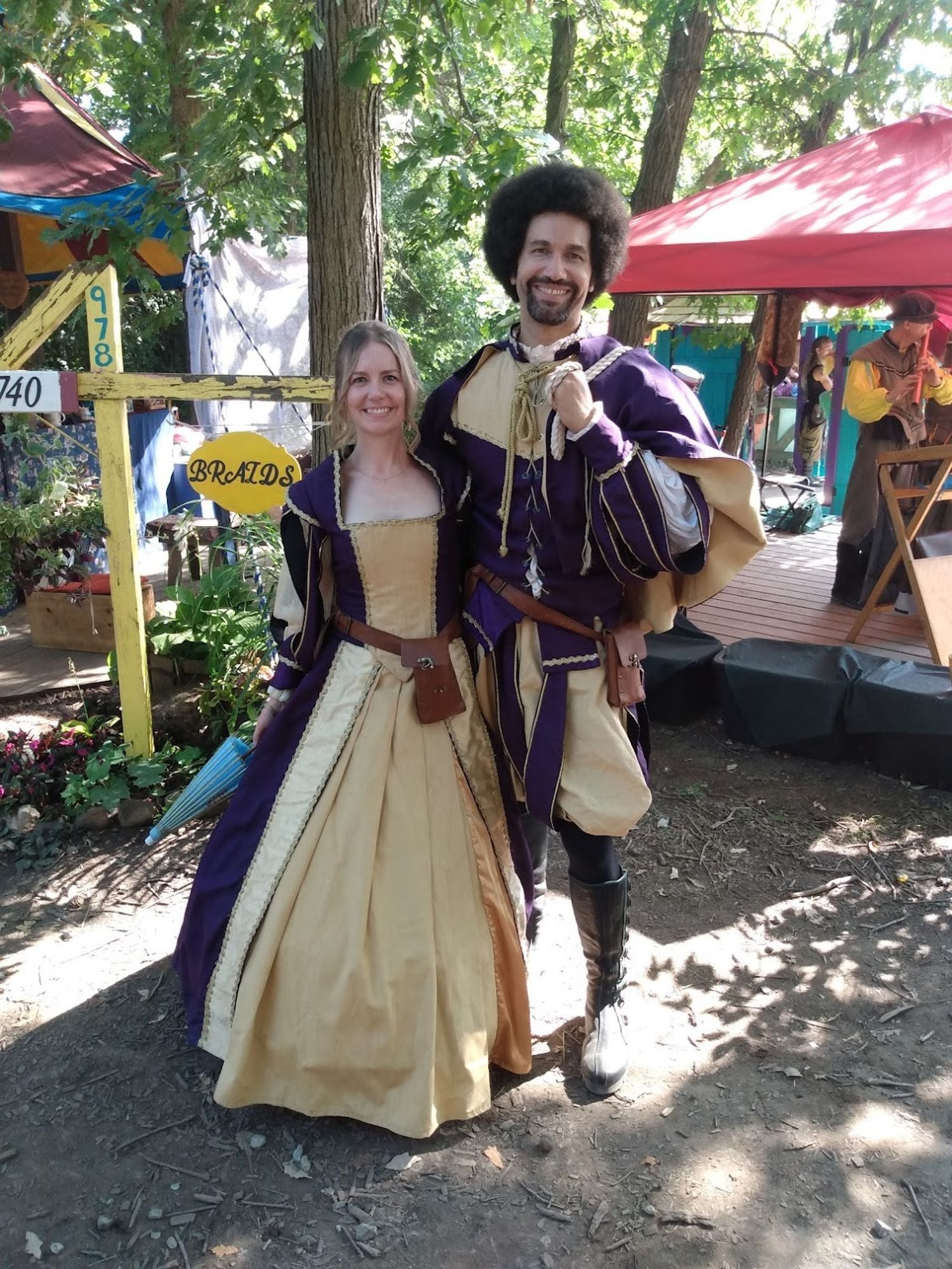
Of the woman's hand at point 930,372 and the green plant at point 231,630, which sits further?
the woman's hand at point 930,372

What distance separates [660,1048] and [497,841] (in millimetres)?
675

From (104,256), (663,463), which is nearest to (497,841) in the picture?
(663,463)

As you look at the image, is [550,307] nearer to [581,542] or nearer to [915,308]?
[581,542]

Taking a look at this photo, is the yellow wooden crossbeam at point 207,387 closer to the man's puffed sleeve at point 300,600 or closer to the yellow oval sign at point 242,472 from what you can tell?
the yellow oval sign at point 242,472

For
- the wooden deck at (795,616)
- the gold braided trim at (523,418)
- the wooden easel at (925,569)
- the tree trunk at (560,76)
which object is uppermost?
the tree trunk at (560,76)

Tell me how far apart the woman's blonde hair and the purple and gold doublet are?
0.13 m

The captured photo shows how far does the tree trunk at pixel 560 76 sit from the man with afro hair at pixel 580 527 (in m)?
5.15

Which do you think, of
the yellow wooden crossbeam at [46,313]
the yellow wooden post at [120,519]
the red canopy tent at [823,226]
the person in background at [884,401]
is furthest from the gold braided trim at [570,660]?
the person in background at [884,401]

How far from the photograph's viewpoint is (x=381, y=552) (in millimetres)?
2029

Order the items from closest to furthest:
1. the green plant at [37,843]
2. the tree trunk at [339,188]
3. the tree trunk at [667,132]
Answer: the tree trunk at [339,188] < the green plant at [37,843] < the tree trunk at [667,132]

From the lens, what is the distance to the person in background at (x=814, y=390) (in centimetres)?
954

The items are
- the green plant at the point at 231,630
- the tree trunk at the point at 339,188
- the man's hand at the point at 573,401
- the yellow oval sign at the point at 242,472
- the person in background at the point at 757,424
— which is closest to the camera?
the man's hand at the point at 573,401

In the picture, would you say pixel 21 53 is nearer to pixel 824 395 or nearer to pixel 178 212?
pixel 178 212

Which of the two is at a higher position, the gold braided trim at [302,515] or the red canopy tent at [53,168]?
the red canopy tent at [53,168]
